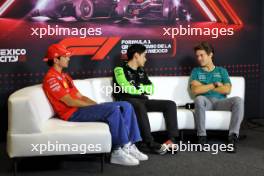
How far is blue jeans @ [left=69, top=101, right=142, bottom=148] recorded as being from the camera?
13.6ft

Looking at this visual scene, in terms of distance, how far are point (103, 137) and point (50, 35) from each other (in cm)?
183

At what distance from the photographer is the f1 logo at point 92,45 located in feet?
17.7

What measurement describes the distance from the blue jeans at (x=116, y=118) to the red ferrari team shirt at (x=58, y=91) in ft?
0.28

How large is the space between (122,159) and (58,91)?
851mm

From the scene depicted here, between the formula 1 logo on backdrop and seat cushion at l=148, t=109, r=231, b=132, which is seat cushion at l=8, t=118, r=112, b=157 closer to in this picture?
seat cushion at l=148, t=109, r=231, b=132

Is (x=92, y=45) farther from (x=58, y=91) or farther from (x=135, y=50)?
(x=58, y=91)

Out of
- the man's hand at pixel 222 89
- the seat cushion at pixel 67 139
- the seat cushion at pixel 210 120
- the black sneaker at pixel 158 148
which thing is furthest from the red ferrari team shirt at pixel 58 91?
the man's hand at pixel 222 89

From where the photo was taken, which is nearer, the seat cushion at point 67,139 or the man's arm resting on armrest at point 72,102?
the seat cushion at point 67,139

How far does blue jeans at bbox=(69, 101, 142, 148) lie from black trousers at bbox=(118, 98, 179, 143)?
22cm

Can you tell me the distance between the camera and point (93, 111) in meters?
4.23

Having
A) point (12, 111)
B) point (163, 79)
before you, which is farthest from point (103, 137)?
point (163, 79)

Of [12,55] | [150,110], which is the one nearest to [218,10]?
[150,110]

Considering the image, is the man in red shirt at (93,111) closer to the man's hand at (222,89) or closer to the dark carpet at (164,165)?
the dark carpet at (164,165)

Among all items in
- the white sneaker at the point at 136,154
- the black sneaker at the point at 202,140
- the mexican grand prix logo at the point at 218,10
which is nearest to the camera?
the white sneaker at the point at 136,154
